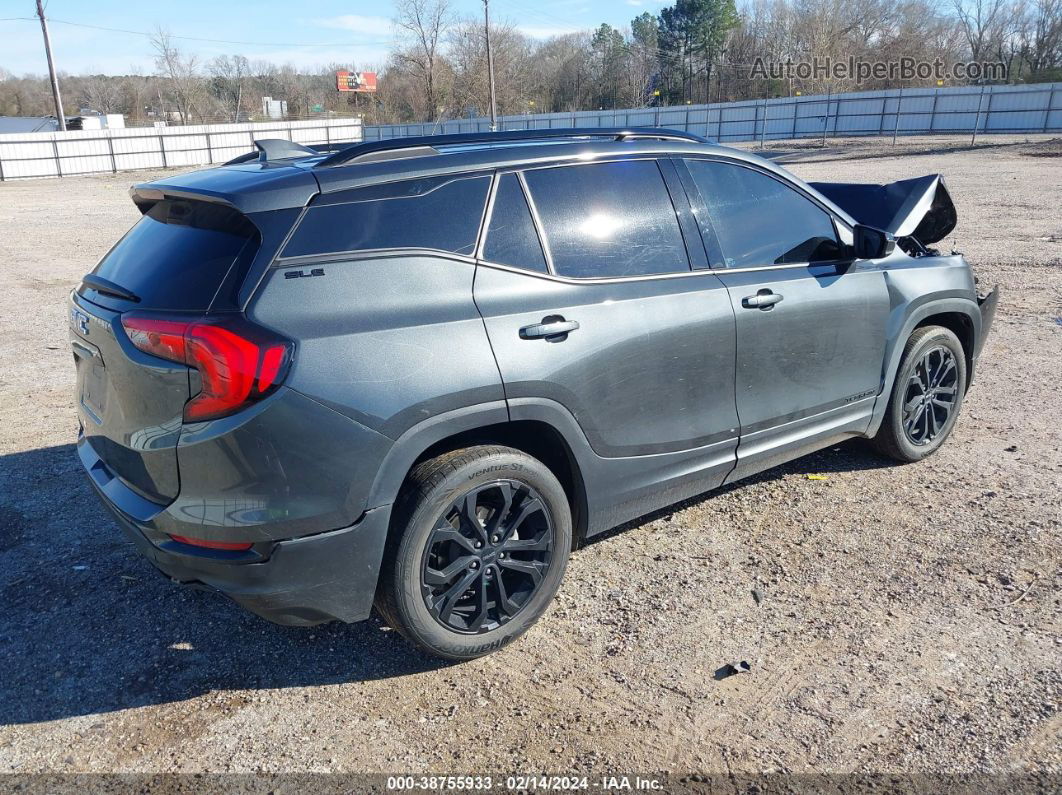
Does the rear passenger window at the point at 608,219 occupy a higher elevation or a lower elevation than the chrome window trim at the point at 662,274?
higher

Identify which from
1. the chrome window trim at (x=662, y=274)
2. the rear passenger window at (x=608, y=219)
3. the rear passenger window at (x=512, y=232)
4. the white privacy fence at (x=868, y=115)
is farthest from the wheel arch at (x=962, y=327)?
the white privacy fence at (x=868, y=115)

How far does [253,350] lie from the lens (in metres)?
2.55

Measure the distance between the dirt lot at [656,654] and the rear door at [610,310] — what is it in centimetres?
70

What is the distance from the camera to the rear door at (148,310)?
8.84ft

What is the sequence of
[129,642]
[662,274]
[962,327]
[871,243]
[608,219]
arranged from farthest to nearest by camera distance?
[962,327] < [871,243] < [662,274] < [608,219] < [129,642]

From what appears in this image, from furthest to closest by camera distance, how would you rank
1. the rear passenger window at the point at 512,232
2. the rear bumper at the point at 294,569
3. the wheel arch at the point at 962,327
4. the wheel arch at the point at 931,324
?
the wheel arch at the point at 962,327 < the wheel arch at the point at 931,324 < the rear passenger window at the point at 512,232 < the rear bumper at the point at 294,569

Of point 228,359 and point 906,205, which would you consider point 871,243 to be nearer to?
point 906,205

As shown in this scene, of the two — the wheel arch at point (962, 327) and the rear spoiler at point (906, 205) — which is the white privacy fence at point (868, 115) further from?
the wheel arch at point (962, 327)

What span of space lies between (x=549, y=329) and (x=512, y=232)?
0.41 metres

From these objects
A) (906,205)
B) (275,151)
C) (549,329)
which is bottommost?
(549,329)

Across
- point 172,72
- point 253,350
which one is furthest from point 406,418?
point 172,72

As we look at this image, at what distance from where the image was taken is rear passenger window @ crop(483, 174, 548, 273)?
3.12m

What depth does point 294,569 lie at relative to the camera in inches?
106

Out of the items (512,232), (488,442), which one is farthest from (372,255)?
(488,442)
